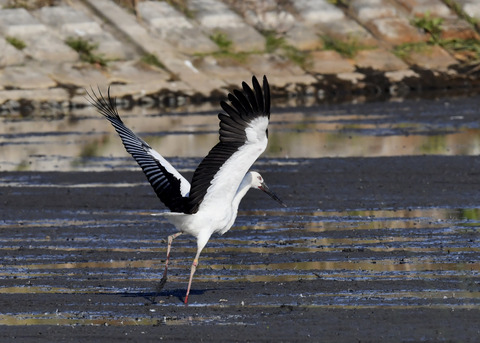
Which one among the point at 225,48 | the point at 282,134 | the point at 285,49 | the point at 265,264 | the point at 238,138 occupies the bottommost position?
the point at 225,48

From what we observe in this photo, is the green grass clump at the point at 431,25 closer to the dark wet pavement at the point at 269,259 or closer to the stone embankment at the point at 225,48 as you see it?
the stone embankment at the point at 225,48

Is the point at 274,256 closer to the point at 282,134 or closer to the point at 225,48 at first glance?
the point at 282,134

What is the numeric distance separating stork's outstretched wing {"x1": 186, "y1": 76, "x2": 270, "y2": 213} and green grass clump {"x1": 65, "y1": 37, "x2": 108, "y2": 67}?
87.8 feet

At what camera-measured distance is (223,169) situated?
991cm

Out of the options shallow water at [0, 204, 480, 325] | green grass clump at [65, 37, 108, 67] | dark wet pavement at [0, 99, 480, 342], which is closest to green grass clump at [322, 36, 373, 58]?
green grass clump at [65, 37, 108, 67]

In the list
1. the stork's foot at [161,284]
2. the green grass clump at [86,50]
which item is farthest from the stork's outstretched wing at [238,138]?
the green grass clump at [86,50]

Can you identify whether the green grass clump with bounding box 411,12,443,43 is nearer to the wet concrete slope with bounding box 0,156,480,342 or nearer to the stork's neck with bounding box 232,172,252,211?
the wet concrete slope with bounding box 0,156,480,342

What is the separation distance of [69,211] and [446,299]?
7651 mm

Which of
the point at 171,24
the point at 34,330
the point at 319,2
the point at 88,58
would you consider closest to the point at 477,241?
the point at 34,330

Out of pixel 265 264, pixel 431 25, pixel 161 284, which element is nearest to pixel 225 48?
pixel 431 25

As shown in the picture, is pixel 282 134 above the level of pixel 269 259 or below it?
below

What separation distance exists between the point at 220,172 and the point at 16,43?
89.6 ft

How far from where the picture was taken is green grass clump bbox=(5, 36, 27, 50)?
118 feet

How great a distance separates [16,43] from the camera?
3606 centimetres
